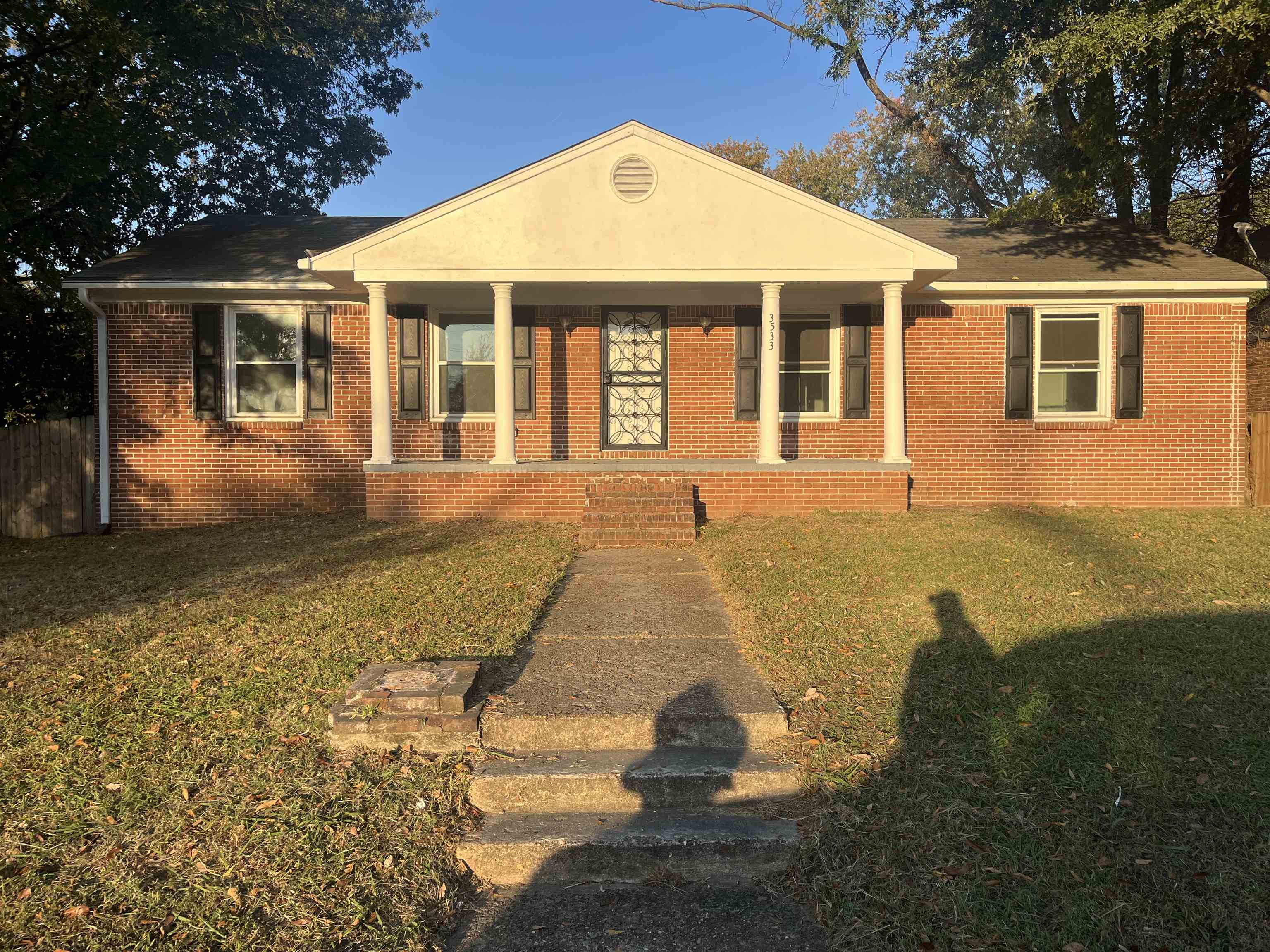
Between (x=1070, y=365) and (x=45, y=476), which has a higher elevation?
(x=1070, y=365)

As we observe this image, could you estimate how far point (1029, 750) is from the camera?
11.8ft

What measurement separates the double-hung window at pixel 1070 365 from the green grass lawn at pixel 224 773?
8.29 meters

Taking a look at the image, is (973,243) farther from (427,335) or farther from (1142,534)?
(427,335)

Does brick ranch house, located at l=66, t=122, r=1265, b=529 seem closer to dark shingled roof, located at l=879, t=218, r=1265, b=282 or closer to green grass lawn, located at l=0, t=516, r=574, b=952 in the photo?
dark shingled roof, located at l=879, t=218, r=1265, b=282

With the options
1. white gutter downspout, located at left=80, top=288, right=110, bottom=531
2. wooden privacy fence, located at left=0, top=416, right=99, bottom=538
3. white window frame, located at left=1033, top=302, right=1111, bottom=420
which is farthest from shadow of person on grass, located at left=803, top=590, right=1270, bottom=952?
wooden privacy fence, located at left=0, top=416, right=99, bottom=538

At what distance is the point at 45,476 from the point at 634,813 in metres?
11.3

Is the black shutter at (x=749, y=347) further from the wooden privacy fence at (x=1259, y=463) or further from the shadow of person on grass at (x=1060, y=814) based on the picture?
the shadow of person on grass at (x=1060, y=814)

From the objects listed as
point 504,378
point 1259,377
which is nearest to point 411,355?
point 504,378

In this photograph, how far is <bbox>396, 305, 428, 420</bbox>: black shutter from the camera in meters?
11.5

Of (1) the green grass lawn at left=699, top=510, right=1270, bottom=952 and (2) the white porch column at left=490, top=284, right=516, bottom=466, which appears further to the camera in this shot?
(2) the white porch column at left=490, top=284, right=516, bottom=466

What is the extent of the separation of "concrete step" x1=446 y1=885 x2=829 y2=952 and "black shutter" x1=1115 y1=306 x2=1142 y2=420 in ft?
35.2

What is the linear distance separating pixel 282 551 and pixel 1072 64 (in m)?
10.5

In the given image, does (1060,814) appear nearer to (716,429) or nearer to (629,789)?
(629,789)

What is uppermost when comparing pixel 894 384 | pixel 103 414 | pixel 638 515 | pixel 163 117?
pixel 163 117
